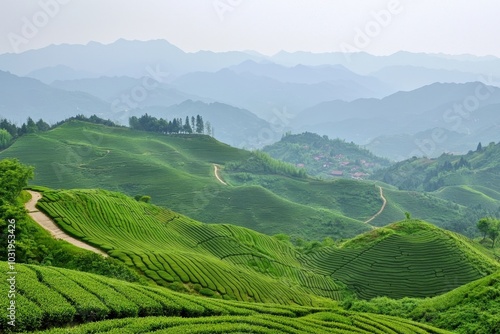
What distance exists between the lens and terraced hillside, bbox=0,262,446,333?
1280cm

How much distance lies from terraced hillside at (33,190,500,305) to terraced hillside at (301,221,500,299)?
81 mm

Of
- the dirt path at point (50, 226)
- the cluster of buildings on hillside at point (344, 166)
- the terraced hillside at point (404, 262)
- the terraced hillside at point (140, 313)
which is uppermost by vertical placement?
the cluster of buildings on hillside at point (344, 166)

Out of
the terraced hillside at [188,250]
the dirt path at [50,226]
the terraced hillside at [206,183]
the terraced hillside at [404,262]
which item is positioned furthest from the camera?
the terraced hillside at [206,183]

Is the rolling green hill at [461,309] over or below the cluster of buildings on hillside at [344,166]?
below

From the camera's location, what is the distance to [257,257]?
32656 mm

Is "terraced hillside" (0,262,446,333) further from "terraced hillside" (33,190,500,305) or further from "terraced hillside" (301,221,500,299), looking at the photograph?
"terraced hillside" (301,221,500,299)

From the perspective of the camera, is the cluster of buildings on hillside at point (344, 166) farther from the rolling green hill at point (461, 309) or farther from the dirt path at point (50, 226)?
the dirt path at point (50, 226)

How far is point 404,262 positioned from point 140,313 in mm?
26935

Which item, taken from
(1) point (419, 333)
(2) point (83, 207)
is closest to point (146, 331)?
(1) point (419, 333)

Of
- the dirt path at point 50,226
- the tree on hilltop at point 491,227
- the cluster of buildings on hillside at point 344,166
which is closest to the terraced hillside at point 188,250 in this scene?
the dirt path at point 50,226

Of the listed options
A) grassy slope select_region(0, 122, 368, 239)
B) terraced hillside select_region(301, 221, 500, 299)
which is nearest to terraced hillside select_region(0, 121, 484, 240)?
grassy slope select_region(0, 122, 368, 239)

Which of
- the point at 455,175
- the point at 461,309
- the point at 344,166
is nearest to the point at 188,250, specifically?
the point at 461,309

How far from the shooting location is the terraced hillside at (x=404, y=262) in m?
32.1

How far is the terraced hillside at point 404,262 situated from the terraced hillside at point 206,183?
1124 inches
